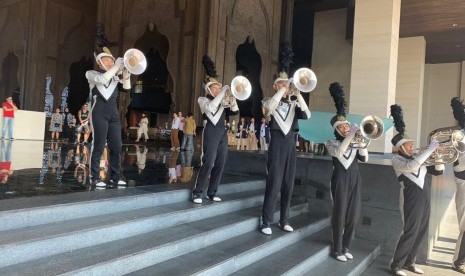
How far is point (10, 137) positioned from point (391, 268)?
14.2 metres

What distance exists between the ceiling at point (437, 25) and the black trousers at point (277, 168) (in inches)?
461

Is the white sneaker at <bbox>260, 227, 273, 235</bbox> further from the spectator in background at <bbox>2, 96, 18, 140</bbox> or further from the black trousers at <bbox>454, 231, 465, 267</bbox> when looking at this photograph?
the spectator in background at <bbox>2, 96, 18, 140</bbox>

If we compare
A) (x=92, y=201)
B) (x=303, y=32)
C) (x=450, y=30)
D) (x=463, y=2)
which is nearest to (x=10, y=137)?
(x=92, y=201)

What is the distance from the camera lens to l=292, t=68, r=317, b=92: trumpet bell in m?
4.64

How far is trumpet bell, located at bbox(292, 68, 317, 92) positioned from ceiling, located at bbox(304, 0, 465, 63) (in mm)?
11406

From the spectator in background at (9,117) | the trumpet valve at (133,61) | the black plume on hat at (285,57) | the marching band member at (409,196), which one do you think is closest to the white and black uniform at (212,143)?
the black plume on hat at (285,57)

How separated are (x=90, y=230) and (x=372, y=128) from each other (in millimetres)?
3435

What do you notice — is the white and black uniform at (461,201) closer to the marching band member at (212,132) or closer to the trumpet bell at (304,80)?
the trumpet bell at (304,80)

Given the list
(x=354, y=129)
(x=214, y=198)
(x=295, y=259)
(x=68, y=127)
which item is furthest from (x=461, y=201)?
(x=68, y=127)

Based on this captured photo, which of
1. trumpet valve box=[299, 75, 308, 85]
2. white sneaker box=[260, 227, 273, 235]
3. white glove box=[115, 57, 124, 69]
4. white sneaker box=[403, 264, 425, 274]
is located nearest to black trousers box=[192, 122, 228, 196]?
white sneaker box=[260, 227, 273, 235]

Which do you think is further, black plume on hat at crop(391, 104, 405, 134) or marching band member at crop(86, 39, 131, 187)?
black plume on hat at crop(391, 104, 405, 134)

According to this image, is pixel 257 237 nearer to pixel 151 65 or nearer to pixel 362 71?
pixel 362 71

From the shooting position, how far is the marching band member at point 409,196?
4.92 metres

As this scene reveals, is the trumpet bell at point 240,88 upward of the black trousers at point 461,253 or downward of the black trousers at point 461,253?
upward
